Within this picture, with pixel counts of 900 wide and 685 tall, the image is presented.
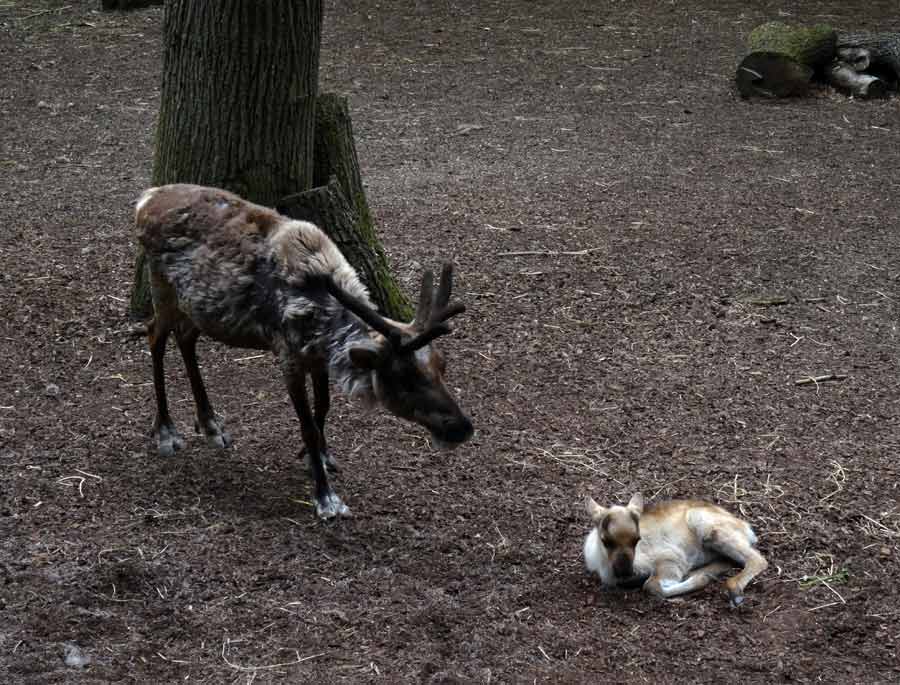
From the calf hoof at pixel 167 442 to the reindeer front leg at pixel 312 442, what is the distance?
2.72 feet

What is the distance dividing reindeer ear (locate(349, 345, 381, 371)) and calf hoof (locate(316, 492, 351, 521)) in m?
0.68

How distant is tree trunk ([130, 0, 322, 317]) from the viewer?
6066 mm

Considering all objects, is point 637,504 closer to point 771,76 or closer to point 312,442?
point 312,442

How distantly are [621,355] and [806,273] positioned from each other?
75.1 inches

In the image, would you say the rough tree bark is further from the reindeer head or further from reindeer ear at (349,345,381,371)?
reindeer ear at (349,345,381,371)

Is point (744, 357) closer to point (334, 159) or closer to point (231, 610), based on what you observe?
point (334, 159)

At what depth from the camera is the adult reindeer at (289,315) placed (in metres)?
4.62

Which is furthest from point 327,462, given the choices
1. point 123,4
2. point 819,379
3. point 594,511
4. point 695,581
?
point 123,4

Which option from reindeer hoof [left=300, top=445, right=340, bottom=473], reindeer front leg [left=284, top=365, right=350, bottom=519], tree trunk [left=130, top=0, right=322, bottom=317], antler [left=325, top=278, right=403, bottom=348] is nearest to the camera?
antler [left=325, top=278, right=403, bottom=348]

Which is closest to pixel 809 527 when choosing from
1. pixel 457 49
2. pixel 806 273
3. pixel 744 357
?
pixel 744 357

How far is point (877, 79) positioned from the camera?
12008mm

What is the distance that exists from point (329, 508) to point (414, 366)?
0.79 m

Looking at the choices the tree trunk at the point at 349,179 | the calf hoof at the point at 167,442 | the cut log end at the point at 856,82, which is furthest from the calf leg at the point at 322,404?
the cut log end at the point at 856,82

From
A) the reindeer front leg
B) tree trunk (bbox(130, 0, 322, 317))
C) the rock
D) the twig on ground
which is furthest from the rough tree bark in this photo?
the rock
